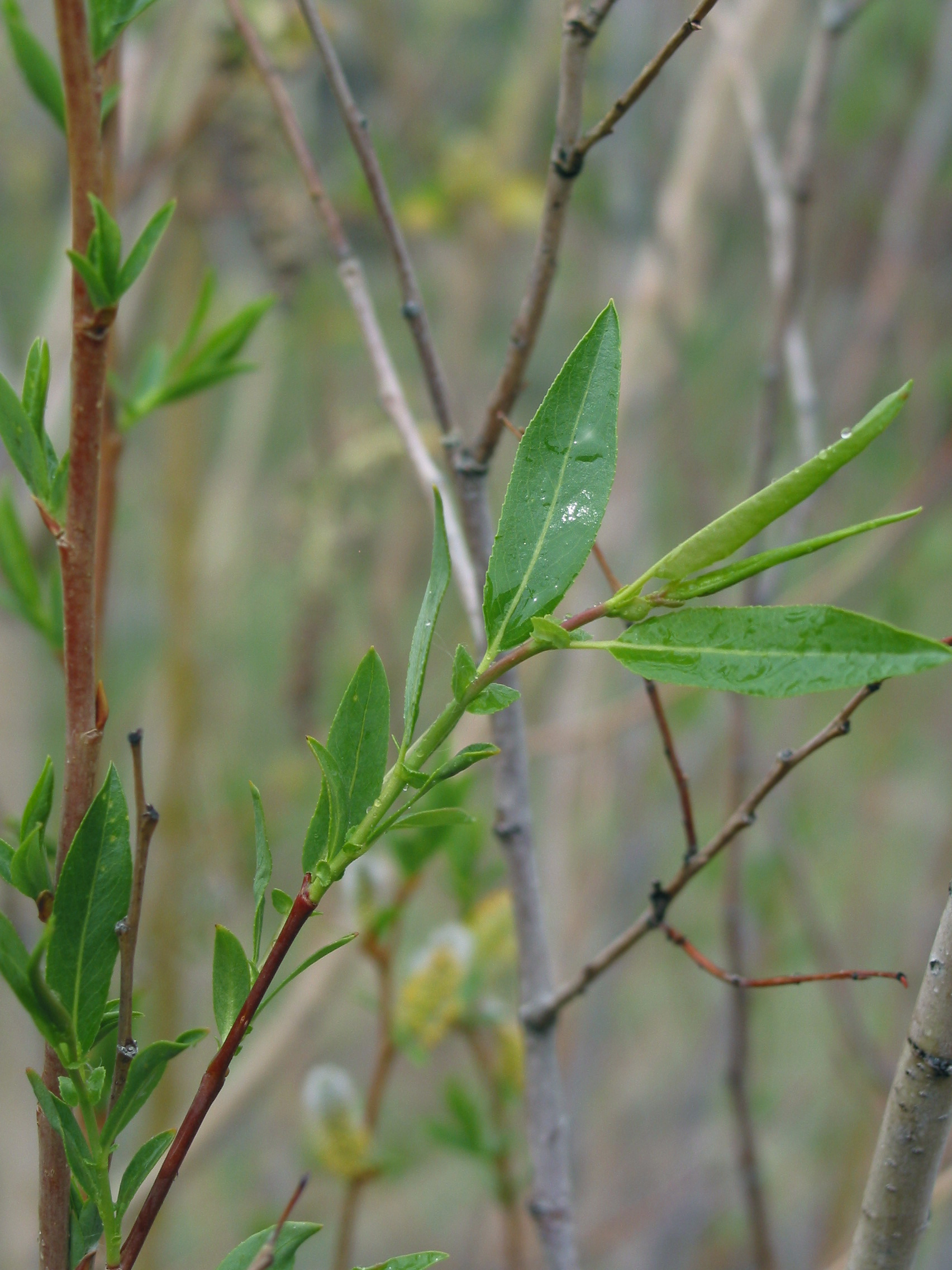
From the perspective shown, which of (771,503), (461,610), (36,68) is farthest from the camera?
(461,610)

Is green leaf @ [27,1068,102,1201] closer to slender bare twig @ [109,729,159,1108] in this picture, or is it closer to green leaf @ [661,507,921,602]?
slender bare twig @ [109,729,159,1108]

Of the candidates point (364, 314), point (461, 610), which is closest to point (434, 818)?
point (364, 314)

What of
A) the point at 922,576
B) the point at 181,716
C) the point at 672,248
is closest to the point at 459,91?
the point at 672,248

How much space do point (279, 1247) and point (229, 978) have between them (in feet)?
0.16

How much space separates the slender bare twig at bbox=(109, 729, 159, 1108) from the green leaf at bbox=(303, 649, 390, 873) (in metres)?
0.03

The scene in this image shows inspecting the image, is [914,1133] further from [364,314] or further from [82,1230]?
[364,314]

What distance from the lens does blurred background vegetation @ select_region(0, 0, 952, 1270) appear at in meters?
0.74

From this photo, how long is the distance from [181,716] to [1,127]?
3.06ft

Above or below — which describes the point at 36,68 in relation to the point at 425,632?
above

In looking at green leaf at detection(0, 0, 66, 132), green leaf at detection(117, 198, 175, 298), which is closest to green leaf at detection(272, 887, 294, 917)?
green leaf at detection(117, 198, 175, 298)

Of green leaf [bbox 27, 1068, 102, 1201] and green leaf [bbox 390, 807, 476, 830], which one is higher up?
Answer: green leaf [bbox 390, 807, 476, 830]

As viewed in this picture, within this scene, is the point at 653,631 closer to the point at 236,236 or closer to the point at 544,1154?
the point at 544,1154

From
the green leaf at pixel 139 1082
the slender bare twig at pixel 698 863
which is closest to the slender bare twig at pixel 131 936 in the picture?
the green leaf at pixel 139 1082

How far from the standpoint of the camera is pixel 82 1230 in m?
0.19
